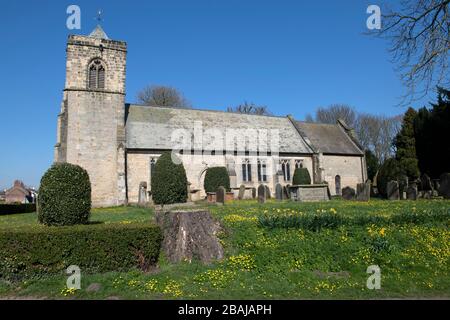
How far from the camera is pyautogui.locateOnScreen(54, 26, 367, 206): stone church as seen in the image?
2634 centimetres

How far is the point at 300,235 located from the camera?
30.7 ft

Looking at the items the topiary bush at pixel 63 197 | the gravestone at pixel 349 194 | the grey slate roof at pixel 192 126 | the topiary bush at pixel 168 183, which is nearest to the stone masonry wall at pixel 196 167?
the grey slate roof at pixel 192 126

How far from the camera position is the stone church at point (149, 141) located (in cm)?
2634

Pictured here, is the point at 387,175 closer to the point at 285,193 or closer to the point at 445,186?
the point at 445,186

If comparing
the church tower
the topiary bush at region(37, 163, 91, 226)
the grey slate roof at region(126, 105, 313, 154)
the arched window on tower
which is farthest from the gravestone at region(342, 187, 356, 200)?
the arched window on tower

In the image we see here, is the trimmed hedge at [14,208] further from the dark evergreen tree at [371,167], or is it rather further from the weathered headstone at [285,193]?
the dark evergreen tree at [371,167]

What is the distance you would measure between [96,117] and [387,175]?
2288 cm

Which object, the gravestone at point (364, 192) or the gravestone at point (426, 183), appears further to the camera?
the gravestone at point (426, 183)

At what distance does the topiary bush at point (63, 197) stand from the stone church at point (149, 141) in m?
16.1

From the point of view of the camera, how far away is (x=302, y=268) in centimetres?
807

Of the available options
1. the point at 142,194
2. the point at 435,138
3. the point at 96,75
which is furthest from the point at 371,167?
the point at 96,75

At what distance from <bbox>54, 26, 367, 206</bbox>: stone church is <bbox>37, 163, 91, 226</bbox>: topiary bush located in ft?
52.7

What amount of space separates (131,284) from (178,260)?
159 centimetres
